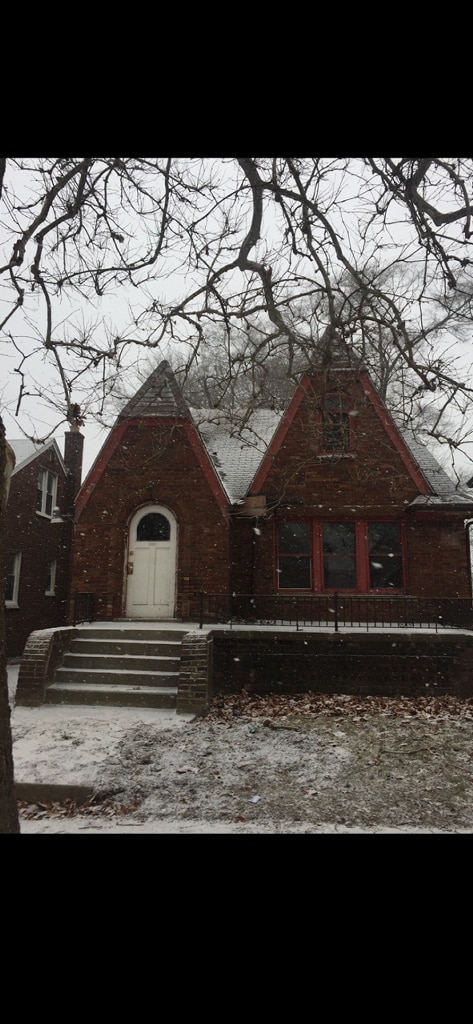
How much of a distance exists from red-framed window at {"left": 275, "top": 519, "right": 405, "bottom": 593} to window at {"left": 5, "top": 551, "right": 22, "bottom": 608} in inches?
326

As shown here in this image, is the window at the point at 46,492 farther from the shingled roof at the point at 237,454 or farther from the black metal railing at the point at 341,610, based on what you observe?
the black metal railing at the point at 341,610

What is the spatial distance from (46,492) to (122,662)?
Answer: 414 inches

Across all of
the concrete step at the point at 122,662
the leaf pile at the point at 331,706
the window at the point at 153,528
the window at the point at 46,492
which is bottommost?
the leaf pile at the point at 331,706

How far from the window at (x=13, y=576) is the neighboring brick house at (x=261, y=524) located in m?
5.51

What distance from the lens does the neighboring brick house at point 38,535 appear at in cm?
1612

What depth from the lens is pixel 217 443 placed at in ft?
49.0

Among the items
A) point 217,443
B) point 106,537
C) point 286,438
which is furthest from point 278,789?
point 217,443

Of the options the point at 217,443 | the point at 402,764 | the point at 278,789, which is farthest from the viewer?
the point at 217,443

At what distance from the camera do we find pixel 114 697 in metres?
8.18

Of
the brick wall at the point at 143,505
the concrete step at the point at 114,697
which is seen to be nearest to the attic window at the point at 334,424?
the brick wall at the point at 143,505

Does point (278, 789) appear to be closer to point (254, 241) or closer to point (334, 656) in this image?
point (334, 656)

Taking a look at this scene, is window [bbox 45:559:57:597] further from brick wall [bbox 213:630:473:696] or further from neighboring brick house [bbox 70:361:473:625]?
brick wall [bbox 213:630:473:696]
